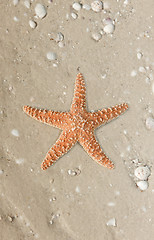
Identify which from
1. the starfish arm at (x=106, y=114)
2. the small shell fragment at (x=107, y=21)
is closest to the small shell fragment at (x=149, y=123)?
the starfish arm at (x=106, y=114)

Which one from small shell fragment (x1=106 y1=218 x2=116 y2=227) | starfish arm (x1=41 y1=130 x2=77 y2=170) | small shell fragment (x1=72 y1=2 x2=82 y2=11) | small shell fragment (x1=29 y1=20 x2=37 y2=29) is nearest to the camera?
starfish arm (x1=41 y1=130 x2=77 y2=170)

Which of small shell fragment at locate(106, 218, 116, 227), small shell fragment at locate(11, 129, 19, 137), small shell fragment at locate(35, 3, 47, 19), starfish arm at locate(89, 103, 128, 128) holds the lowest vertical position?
small shell fragment at locate(106, 218, 116, 227)

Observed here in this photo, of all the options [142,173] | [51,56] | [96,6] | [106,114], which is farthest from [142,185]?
[96,6]

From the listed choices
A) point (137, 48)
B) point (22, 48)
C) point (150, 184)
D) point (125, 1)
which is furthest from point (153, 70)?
point (22, 48)

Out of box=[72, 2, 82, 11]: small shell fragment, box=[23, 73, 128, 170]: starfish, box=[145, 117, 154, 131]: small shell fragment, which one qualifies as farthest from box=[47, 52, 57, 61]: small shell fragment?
box=[145, 117, 154, 131]: small shell fragment

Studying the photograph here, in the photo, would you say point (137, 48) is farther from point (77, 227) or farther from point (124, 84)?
point (77, 227)

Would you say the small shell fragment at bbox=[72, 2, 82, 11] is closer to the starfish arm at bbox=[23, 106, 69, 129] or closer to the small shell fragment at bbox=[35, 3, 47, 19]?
the small shell fragment at bbox=[35, 3, 47, 19]

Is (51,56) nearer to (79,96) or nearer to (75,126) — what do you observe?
(79,96)
